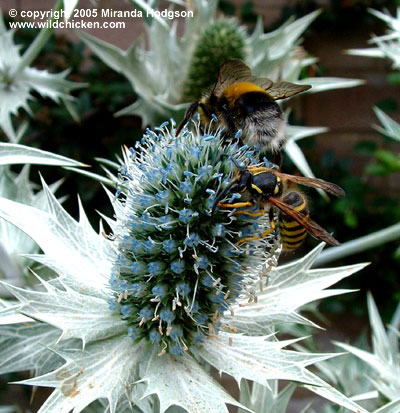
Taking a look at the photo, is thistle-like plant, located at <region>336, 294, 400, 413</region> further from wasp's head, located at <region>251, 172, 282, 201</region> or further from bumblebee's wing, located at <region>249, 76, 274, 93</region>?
bumblebee's wing, located at <region>249, 76, 274, 93</region>

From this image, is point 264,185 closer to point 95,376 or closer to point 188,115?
point 188,115

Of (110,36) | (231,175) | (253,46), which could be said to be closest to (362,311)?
(253,46)

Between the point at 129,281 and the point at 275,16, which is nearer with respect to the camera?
the point at 129,281

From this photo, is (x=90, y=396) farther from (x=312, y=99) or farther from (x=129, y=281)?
(x=312, y=99)

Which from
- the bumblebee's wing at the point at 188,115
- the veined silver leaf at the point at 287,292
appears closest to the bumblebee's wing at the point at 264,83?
the bumblebee's wing at the point at 188,115

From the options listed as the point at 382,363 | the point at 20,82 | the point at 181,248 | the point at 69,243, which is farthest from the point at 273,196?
the point at 20,82

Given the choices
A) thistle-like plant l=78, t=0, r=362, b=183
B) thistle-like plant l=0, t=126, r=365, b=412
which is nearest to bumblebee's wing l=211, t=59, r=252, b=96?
thistle-like plant l=0, t=126, r=365, b=412

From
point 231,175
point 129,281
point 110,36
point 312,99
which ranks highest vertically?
point 110,36
